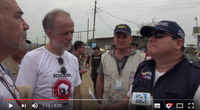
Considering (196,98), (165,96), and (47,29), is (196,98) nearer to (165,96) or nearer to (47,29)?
(165,96)

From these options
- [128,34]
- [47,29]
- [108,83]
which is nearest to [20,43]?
[47,29]

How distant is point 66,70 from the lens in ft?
5.43

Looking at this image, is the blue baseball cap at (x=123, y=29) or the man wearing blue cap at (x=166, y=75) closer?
the man wearing blue cap at (x=166, y=75)

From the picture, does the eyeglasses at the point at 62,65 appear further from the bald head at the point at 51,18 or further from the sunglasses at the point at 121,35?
the sunglasses at the point at 121,35

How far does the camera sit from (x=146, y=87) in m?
1.34

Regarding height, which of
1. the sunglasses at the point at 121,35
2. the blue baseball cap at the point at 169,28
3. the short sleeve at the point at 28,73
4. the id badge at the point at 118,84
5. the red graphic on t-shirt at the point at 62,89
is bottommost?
the id badge at the point at 118,84

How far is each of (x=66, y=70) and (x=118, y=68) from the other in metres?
0.76

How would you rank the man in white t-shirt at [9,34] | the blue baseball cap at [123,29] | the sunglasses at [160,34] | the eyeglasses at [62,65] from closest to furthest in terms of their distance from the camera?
1. the man in white t-shirt at [9,34]
2. the sunglasses at [160,34]
3. the eyeglasses at [62,65]
4. the blue baseball cap at [123,29]

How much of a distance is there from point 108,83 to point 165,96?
1.05 metres

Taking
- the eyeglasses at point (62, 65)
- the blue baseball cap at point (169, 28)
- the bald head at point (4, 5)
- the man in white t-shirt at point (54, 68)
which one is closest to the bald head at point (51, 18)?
the man in white t-shirt at point (54, 68)

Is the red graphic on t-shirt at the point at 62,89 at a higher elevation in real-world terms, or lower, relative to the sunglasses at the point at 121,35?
lower

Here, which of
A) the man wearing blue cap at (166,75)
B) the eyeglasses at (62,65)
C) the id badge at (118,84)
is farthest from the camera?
the id badge at (118,84)

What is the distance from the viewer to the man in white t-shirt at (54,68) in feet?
4.90

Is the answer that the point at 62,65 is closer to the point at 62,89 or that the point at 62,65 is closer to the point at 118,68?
the point at 62,89
